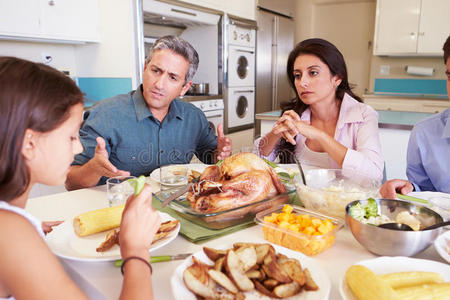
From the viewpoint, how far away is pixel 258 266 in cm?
69

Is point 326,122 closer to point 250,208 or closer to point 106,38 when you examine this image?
point 250,208

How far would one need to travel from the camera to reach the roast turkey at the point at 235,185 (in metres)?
0.97

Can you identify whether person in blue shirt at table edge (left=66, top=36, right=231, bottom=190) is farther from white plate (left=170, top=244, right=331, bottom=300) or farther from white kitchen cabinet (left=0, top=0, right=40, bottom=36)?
white kitchen cabinet (left=0, top=0, right=40, bottom=36)

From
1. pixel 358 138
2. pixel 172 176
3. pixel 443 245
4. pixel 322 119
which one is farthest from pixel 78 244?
pixel 322 119

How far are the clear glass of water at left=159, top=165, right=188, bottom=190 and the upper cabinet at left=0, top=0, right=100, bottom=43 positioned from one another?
218cm

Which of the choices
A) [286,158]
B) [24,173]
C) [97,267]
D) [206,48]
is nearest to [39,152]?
[24,173]

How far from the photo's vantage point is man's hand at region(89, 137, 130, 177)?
1219 millimetres

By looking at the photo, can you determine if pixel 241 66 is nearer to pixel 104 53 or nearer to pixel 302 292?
pixel 104 53

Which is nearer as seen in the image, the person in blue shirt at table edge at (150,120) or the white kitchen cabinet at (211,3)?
the person in blue shirt at table edge at (150,120)

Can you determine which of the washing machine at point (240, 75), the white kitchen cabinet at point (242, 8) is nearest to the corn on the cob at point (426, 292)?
the washing machine at point (240, 75)

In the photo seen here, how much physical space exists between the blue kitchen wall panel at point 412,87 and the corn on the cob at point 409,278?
5.11m

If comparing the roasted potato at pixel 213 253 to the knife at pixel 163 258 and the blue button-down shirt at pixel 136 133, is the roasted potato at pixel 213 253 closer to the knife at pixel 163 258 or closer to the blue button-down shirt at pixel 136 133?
the knife at pixel 163 258

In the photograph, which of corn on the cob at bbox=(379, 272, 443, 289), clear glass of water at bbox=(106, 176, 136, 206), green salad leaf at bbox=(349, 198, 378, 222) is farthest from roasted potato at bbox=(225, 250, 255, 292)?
clear glass of water at bbox=(106, 176, 136, 206)

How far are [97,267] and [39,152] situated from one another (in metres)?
0.29
